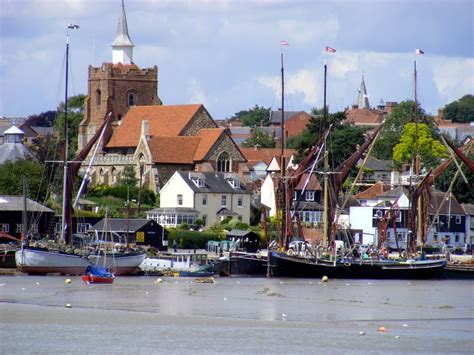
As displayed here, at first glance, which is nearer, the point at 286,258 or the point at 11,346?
the point at 11,346

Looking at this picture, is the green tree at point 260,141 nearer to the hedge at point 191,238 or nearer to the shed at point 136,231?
the hedge at point 191,238

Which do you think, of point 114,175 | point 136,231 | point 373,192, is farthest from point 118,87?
point 136,231

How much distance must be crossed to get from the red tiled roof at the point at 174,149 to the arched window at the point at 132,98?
15.7 meters

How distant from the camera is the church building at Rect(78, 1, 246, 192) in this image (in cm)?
13012

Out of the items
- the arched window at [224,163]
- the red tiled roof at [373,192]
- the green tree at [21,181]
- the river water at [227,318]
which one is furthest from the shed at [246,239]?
the arched window at [224,163]

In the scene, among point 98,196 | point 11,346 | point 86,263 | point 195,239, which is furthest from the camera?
point 98,196

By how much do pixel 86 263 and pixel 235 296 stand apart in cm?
1803

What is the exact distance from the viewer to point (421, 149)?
13638cm

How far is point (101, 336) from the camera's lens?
5000 centimetres

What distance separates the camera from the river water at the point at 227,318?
159 ft

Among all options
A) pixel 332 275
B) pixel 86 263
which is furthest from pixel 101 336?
pixel 332 275

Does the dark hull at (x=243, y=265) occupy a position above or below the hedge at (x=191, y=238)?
below

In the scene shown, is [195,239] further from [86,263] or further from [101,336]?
[101,336]

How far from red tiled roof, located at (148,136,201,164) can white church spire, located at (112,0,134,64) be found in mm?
19170
